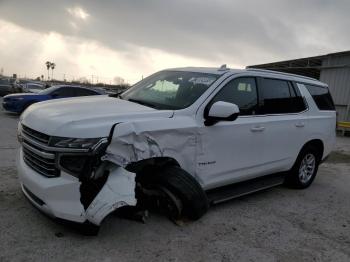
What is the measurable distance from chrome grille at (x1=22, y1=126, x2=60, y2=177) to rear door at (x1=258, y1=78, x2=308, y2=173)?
2902mm

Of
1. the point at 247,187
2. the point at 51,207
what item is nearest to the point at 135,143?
the point at 51,207

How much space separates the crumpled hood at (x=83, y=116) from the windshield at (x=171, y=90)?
282 mm

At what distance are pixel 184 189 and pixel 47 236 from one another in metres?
1.44

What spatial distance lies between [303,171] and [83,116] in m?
4.29

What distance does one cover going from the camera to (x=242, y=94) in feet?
15.5

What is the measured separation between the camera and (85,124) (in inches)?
128

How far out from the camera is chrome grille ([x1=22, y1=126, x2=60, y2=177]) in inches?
128

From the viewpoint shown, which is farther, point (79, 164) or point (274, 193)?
point (274, 193)

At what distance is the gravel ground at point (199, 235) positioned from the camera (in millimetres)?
3336

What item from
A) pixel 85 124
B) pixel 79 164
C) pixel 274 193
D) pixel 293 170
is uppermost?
pixel 85 124

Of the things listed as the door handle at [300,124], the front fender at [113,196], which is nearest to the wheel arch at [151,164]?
the front fender at [113,196]

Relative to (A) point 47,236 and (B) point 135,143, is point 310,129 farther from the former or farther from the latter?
(A) point 47,236

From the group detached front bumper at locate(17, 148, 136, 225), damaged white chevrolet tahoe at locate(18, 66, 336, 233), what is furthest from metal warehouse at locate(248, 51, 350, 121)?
detached front bumper at locate(17, 148, 136, 225)

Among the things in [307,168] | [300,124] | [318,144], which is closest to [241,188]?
[300,124]
